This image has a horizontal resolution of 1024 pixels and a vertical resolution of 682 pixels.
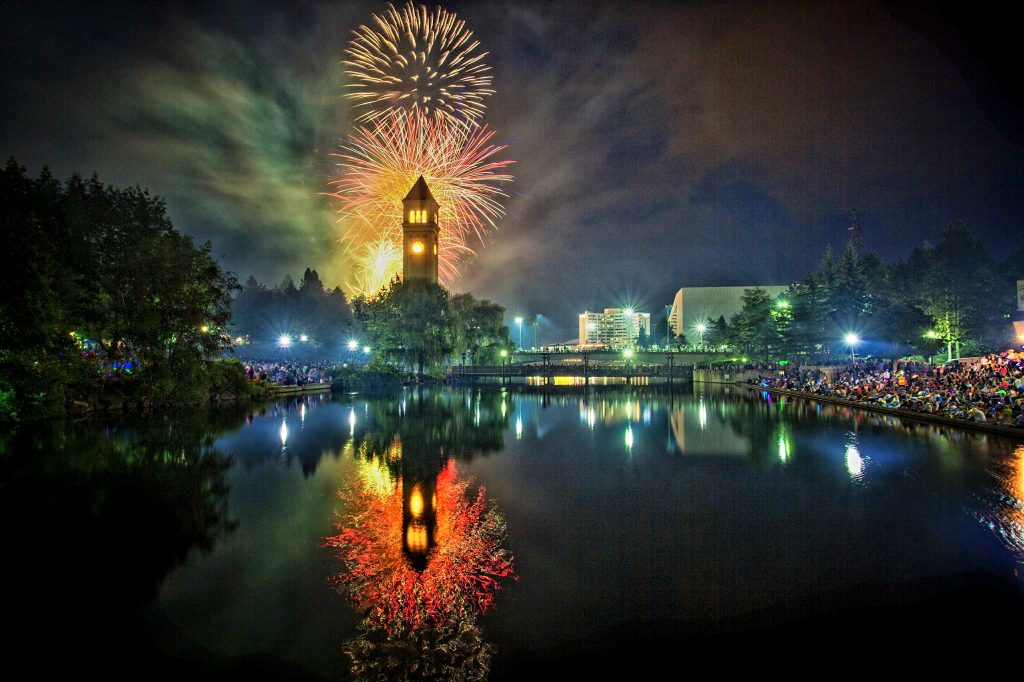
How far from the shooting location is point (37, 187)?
3431 centimetres

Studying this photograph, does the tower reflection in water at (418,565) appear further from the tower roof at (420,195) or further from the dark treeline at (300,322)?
the tower roof at (420,195)

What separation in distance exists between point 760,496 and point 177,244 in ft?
134

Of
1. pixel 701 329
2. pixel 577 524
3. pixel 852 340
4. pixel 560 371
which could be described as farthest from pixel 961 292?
pixel 701 329

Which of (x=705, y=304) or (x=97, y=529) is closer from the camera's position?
(x=97, y=529)

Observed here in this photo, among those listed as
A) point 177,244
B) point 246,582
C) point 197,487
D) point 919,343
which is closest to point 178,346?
point 177,244

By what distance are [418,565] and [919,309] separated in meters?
69.3

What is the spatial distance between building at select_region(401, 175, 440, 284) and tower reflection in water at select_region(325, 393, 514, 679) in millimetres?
93081

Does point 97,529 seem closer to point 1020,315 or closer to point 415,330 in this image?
point 415,330

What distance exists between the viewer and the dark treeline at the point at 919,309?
56875 millimetres

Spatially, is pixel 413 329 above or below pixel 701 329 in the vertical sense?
below

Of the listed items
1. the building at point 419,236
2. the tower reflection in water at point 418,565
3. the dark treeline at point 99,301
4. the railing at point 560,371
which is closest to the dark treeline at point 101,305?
the dark treeline at point 99,301

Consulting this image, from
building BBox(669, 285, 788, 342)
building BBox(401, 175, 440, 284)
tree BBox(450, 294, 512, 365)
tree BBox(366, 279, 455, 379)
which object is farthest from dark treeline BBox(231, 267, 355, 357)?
building BBox(669, 285, 788, 342)

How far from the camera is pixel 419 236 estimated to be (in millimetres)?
106250

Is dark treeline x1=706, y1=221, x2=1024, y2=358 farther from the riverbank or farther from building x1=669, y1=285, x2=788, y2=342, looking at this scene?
building x1=669, y1=285, x2=788, y2=342
